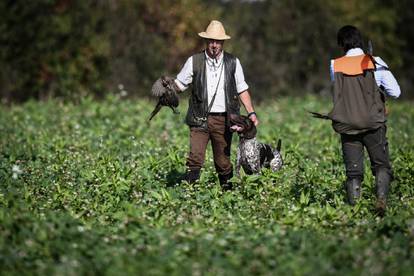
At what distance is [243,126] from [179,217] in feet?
6.35

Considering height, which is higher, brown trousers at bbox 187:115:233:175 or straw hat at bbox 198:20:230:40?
straw hat at bbox 198:20:230:40

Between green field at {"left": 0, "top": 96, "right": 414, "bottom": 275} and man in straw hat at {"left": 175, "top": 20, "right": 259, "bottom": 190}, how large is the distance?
1.42ft

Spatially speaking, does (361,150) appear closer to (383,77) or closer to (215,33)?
(383,77)

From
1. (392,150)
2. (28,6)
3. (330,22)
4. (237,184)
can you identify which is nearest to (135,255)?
(237,184)

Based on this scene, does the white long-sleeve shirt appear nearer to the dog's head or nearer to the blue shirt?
the dog's head

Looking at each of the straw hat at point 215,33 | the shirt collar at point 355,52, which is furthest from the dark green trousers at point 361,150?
the straw hat at point 215,33

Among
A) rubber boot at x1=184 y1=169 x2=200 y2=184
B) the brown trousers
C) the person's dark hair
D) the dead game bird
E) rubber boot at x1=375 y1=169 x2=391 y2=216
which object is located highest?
the person's dark hair

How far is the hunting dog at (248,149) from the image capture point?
9.45m

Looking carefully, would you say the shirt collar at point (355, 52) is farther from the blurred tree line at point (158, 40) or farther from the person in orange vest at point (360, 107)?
the blurred tree line at point (158, 40)

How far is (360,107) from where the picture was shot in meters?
8.48

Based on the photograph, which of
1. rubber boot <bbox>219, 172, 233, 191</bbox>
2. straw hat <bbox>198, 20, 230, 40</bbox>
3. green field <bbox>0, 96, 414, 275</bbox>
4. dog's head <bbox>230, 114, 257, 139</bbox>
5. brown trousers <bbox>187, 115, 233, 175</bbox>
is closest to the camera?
green field <bbox>0, 96, 414, 275</bbox>

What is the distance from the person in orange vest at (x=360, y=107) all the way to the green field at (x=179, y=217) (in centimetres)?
38

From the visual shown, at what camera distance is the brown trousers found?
9602 mm

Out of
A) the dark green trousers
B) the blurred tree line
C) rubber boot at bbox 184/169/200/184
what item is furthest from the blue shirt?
the blurred tree line
